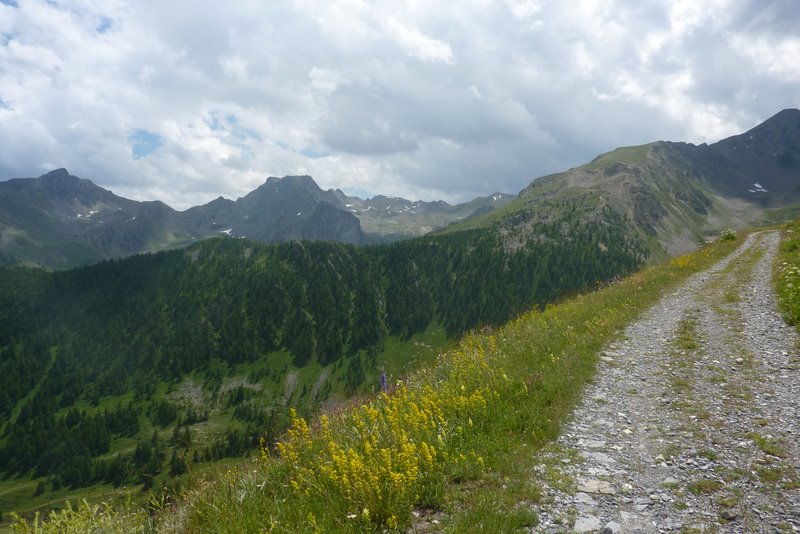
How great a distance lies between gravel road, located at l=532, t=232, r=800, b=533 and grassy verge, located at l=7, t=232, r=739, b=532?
595 mm

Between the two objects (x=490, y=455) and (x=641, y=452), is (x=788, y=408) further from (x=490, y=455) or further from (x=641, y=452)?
(x=490, y=455)

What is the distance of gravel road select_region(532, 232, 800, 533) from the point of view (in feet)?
19.3

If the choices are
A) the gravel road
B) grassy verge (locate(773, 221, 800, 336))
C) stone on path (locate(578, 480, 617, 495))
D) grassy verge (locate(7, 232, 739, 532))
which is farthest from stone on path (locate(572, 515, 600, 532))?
grassy verge (locate(773, 221, 800, 336))

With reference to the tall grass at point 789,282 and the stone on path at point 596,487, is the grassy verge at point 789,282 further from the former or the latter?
the stone on path at point 596,487

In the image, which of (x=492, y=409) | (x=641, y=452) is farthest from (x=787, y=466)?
(x=492, y=409)

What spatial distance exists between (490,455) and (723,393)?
21.2 feet

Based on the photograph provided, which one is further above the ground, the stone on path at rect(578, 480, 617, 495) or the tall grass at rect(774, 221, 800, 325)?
the tall grass at rect(774, 221, 800, 325)

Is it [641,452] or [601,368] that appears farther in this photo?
[601,368]

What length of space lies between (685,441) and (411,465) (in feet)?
18.2

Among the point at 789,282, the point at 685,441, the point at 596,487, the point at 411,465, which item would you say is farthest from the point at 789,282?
the point at 411,465

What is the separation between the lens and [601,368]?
40.9ft

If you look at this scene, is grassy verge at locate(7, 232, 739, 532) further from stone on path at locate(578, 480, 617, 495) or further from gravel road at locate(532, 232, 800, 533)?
stone on path at locate(578, 480, 617, 495)

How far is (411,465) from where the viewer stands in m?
6.33

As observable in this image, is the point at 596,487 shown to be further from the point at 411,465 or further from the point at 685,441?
the point at 411,465
